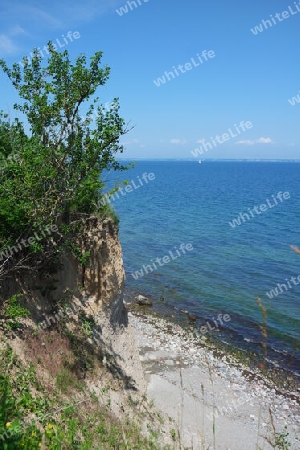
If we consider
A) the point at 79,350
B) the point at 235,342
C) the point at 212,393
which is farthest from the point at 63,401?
the point at 235,342

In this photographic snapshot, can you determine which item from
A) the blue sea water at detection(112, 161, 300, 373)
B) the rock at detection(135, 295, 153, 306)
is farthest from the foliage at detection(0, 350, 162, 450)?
the rock at detection(135, 295, 153, 306)

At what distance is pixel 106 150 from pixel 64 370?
8.13 metres

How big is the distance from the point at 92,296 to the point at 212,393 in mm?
7868

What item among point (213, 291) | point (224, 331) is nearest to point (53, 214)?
point (224, 331)

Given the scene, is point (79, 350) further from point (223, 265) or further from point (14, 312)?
point (223, 265)

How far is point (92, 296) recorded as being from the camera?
16906mm

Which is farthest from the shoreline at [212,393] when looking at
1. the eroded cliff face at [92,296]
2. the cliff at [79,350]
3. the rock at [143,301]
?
the rock at [143,301]

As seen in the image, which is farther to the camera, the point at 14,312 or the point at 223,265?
the point at 223,265

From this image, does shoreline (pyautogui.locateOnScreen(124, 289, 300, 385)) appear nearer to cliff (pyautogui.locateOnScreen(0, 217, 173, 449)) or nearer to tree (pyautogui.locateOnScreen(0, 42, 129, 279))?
A: cliff (pyautogui.locateOnScreen(0, 217, 173, 449))

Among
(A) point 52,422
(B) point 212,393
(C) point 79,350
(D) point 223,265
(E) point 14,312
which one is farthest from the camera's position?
(D) point 223,265

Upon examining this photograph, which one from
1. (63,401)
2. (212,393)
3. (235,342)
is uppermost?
(63,401)

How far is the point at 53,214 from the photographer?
14.0 meters

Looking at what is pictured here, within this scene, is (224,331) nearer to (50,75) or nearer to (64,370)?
(64,370)

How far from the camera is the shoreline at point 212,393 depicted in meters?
17.7
